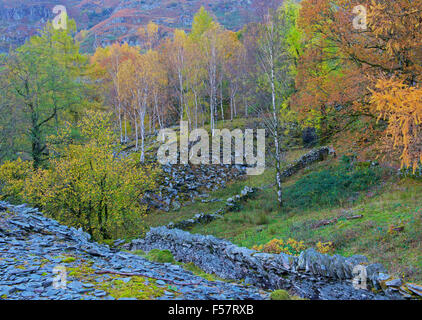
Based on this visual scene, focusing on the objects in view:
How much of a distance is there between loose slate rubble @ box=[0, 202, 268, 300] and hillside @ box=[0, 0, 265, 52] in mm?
92093

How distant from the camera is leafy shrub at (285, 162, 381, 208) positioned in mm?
14219

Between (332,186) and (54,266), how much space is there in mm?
14215

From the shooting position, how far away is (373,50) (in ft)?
37.5

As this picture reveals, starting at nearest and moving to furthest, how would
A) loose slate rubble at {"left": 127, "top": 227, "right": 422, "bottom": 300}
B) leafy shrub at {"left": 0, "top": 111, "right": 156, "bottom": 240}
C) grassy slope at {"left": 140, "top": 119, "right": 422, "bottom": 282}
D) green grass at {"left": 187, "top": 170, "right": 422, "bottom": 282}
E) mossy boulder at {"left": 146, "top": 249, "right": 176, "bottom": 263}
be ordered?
1. loose slate rubble at {"left": 127, "top": 227, "right": 422, "bottom": 300}
2. green grass at {"left": 187, "top": 170, "right": 422, "bottom": 282}
3. grassy slope at {"left": 140, "top": 119, "right": 422, "bottom": 282}
4. mossy boulder at {"left": 146, "top": 249, "right": 176, "bottom": 263}
5. leafy shrub at {"left": 0, "top": 111, "right": 156, "bottom": 240}

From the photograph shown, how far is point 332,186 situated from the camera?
15.4 meters

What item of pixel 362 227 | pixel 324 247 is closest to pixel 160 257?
pixel 324 247

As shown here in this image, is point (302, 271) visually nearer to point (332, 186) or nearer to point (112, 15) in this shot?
point (332, 186)

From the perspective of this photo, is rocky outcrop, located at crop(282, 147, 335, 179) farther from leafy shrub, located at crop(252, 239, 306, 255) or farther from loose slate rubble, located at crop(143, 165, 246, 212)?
leafy shrub, located at crop(252, 239, 306, 255)

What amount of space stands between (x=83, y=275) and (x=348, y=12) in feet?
43.0

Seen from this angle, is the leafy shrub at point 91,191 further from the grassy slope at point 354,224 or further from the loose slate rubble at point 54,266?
the grassy slope at point 354,224

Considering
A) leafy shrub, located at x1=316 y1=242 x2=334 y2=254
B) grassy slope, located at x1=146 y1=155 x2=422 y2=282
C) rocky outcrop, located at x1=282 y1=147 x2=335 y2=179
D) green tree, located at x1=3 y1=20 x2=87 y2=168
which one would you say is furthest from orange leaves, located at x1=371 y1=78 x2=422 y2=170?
green tree, located at x1=3 y1=20 x2=87 y2=168

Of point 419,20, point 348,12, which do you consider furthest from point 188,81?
point 419,20
